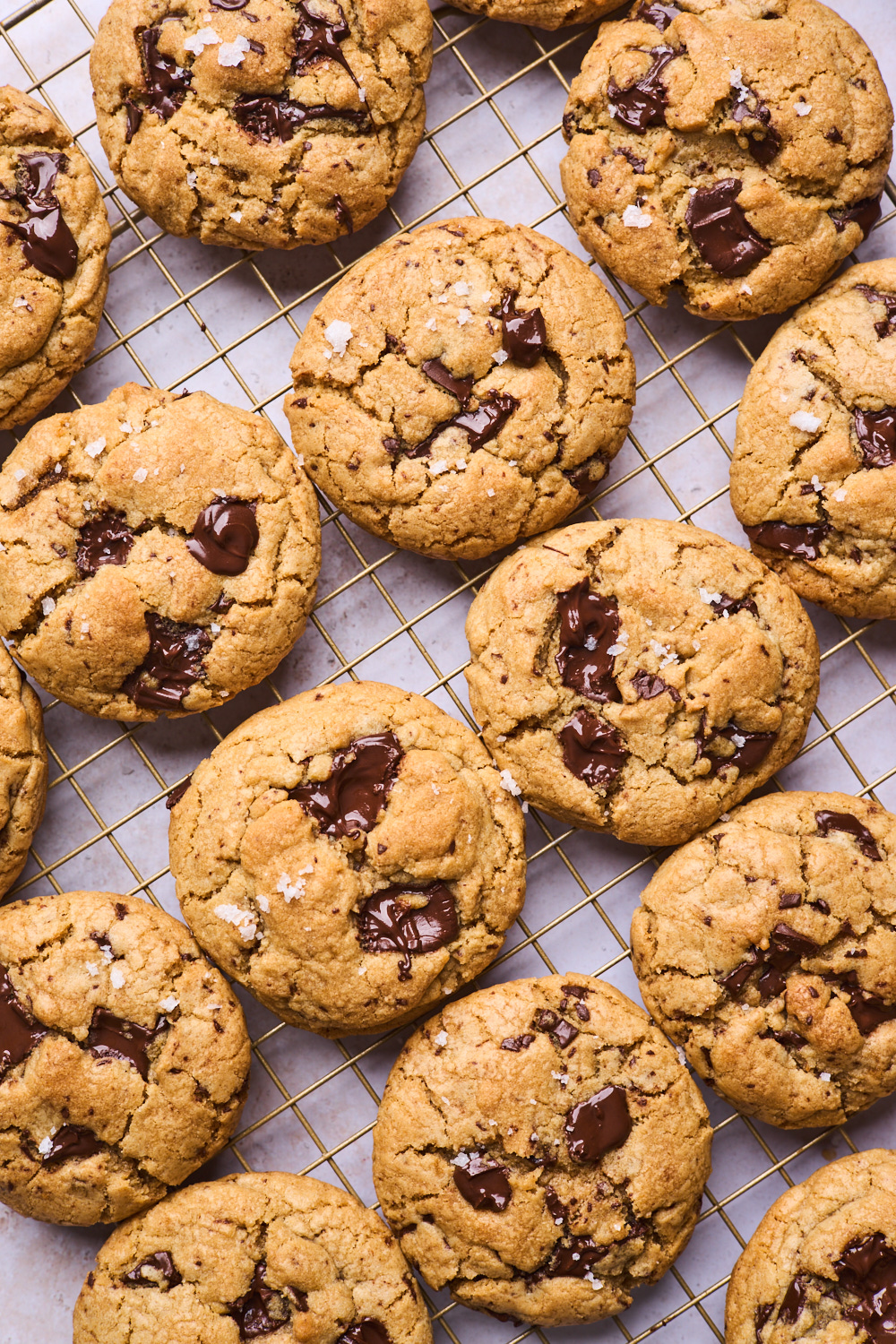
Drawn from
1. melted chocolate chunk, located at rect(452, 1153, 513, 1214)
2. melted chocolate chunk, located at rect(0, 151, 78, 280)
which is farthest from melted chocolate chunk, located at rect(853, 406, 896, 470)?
melted chocolate chunk, located at rect(0, 151, 78, 280)

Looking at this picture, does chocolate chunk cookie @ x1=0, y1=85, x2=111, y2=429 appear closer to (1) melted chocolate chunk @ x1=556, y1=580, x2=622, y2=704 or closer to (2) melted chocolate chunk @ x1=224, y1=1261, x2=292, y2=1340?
(1) melted chocolate chunk @ x1=556, y1=580, x2=622, y2=704

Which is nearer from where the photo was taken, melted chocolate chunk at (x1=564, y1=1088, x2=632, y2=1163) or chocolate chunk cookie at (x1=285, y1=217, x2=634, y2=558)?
melted chocolate chunk at (x1=564, y1=1088, x2=632, y2=1163)

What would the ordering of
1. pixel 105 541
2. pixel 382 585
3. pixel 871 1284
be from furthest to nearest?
pixel 382 585
pixel 105 541
pixel 871 1284

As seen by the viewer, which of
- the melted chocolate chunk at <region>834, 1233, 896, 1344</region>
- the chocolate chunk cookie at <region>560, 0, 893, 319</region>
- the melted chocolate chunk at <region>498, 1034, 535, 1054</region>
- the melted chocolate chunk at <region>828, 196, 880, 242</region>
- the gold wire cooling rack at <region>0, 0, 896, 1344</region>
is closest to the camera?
the melted chocolate chunk at <region>834, 1233, 896, 1344</region>

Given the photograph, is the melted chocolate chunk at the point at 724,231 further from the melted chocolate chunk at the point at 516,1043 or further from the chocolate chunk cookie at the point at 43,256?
the melted chocolate chunk at the point at 516,1043

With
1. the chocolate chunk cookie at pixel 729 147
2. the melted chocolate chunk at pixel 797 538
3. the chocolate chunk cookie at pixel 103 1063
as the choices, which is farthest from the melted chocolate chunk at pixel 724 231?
the chocolate chunk cookie at pixel 103 1063

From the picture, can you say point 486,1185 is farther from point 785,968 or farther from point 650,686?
point 650,686

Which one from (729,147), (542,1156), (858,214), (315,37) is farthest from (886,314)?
(542,1156)
